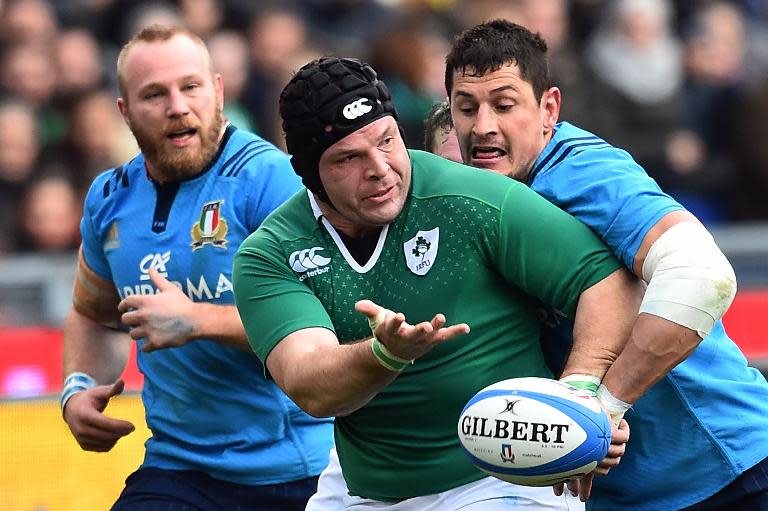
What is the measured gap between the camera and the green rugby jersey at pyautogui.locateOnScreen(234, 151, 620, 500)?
4141 millimetres

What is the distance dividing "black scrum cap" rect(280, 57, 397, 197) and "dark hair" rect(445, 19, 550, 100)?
1.26 feet

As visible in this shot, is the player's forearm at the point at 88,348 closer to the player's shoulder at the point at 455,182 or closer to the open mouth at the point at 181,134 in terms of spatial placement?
the open mouth at the point at 181,134

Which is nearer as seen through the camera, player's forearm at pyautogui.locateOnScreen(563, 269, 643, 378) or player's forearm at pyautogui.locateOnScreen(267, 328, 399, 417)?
player's forearm at pyautogui.locateOnScreen(267, 328, 399, 417)

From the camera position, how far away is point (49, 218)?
9.53 metres

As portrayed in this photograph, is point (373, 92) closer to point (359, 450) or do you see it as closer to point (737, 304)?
point (359, 450)

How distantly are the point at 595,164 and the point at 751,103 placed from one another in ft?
24.2

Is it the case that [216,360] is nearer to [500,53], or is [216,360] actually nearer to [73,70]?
[500,53]

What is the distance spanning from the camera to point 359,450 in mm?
4453

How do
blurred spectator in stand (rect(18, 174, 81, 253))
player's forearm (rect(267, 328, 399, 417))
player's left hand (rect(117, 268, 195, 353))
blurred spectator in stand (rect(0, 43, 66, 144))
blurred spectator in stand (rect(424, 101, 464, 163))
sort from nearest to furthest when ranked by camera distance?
player's forearm (rect(267, 328, 399, 417)), player's left hand (rect(117, 268, 195, 353)), blurred spectator in stand (rect(424, 101, 464, 163)), blurred spectator in stand (rect(18, 174, 81, 253)), blurred spectator in stand (rect(0, 43, 66, 144))

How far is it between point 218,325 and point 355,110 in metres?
1.22

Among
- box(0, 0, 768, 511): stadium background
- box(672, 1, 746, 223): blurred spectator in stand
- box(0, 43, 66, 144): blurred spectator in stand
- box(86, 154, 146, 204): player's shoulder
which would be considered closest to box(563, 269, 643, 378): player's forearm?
box(86, 154, 146, 204): player's shoulder

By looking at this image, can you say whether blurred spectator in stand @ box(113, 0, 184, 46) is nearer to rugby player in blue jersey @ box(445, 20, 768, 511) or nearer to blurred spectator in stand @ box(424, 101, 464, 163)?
blurred spectator in stand @ box(424, 101, 464, 163)

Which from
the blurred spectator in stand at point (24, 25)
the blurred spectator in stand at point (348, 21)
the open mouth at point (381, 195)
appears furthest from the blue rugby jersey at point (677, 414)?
the blurred spectator in stand at point (348, 21)

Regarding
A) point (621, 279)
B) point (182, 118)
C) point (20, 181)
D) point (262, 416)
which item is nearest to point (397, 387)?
point (621, 279)
